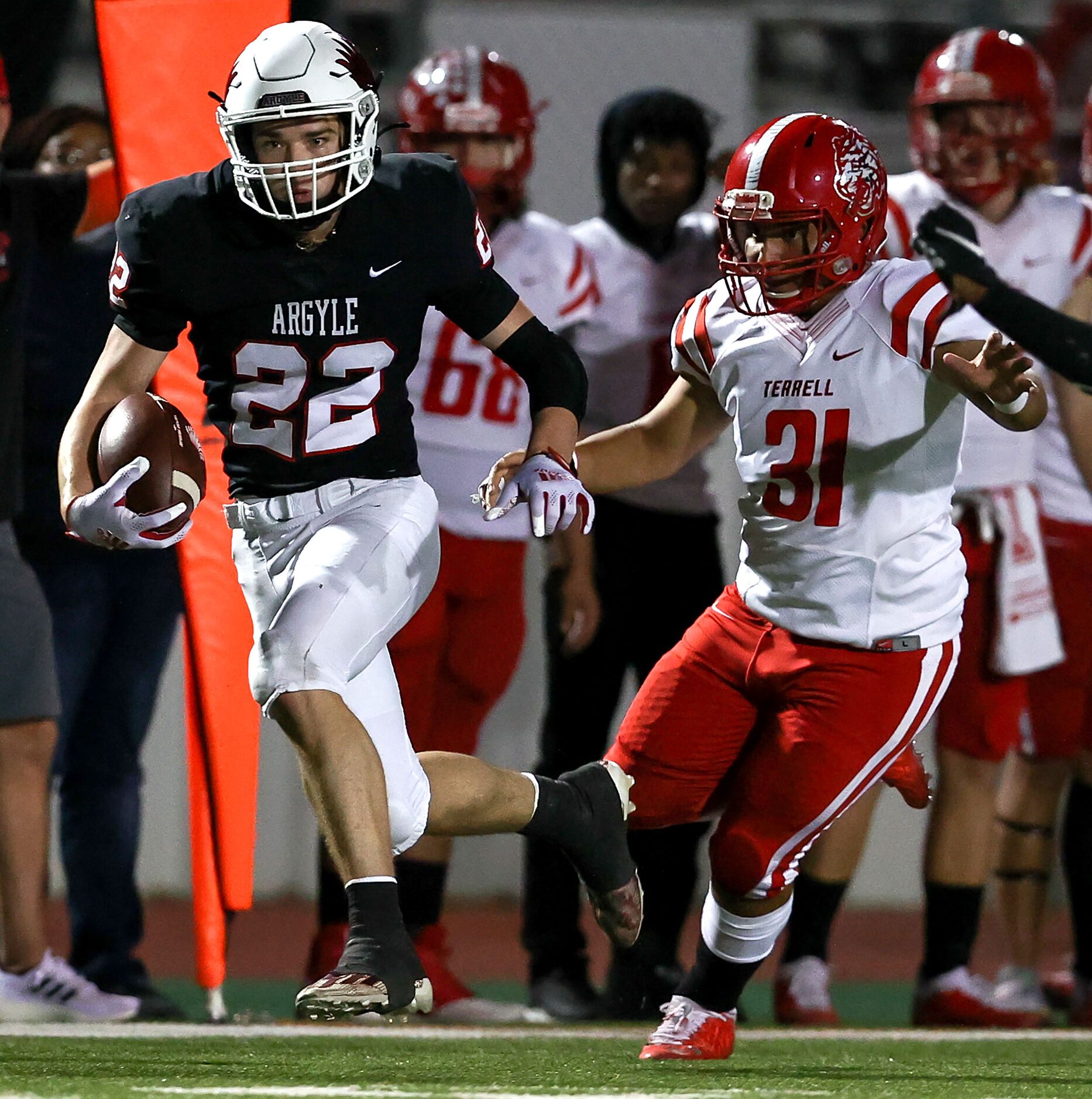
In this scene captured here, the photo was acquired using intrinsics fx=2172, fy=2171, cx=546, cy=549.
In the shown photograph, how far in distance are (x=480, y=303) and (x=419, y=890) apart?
4.72 ft

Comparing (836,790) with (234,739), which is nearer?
(836,790)

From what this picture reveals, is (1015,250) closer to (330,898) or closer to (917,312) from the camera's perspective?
(917,312)


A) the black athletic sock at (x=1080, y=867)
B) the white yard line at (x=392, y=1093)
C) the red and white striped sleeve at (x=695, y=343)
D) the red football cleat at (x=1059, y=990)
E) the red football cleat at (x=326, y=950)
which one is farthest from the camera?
the red football cleat at (x=1059, y=990)

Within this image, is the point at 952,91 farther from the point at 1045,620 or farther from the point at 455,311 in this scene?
the point at 455,311

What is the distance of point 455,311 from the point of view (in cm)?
354

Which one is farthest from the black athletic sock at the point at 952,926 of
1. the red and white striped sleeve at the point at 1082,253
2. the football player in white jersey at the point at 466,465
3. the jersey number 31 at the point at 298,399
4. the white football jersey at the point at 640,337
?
the jersey number 31 at the point at 298,399

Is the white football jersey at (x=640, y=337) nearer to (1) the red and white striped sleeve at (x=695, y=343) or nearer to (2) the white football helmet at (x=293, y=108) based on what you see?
(1) the red and white striped sleeve at (x=695, y=343)

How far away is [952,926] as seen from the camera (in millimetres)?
4461

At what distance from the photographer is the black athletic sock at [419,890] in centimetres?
442

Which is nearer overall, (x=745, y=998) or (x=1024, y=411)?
(x=1024, y=411)

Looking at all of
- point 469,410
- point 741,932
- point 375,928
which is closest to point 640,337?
point 469,410

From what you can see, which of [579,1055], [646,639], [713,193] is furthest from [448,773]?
[713,193]

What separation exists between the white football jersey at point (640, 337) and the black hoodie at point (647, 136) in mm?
33

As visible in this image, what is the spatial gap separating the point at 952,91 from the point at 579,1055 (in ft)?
7.64
